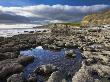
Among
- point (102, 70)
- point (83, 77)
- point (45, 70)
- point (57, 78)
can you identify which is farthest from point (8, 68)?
point (102, 70)

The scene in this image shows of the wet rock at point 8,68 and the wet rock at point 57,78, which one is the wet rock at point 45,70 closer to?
the wet rock at point 8,68

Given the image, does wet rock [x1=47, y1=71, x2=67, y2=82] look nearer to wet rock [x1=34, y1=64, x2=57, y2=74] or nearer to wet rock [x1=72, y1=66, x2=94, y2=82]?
wet rock [x1=72, y1=66, x2=94, y2=82]

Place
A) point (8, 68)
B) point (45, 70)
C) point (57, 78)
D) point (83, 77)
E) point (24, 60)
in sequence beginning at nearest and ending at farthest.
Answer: point (83, 77) → point (57, 78) → point (8, 68) → point (45, 70) → point (24, 60)

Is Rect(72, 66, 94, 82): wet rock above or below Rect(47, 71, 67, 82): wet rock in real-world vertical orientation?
above

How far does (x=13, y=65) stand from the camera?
48719 mm

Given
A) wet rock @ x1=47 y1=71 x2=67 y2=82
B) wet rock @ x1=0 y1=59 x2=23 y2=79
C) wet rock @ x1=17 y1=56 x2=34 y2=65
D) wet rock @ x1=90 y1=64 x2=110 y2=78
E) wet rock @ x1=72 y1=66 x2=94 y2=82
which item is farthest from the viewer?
wet rock @ x1=17 y1=56 x2=34 y2=65

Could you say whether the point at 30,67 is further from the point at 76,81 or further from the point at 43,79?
the point at 76,81

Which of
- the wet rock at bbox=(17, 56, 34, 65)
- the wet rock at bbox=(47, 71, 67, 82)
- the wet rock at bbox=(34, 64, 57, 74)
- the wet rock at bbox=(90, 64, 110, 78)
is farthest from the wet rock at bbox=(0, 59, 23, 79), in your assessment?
the wet rock at bbox=(90, 64, 110, 78)

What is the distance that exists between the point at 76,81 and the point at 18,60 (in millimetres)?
19524

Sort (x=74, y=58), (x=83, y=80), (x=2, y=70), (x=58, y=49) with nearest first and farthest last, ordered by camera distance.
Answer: (x=83, y=80) < (x=2, y=70) < (x=74, y=58) < (x=58, y=49)

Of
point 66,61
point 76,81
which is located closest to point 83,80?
point 76,81

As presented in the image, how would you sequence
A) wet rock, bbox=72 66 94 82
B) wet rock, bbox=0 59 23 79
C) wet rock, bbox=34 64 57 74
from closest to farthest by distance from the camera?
wet rock, bbox=72 66 94 82
wet rock, bbox=0 59 23 79
wet rock, bbox=34 64 57 74

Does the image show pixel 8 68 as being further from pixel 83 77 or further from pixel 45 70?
pixel 83 77

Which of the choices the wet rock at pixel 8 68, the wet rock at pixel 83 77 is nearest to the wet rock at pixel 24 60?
the wet rock at pixel 8 68
